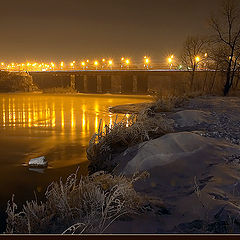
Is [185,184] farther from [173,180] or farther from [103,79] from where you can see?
[103,79]

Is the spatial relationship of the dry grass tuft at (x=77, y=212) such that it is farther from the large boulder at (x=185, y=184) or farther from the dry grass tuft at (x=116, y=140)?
the dry grass tuft at (x=116, y=140)

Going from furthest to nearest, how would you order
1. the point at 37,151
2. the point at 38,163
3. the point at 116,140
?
the point at 37,151 < the point at 116,140 < the point at 38,163

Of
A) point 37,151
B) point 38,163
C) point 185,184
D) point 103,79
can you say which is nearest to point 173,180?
point 185,184

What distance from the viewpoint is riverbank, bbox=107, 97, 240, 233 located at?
16.6 feet

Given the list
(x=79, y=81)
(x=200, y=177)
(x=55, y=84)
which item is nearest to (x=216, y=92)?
(x=200, y=177)

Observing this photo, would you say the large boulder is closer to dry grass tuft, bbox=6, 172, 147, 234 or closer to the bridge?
dry grass tuft, bbox=6, 172, 147, 234

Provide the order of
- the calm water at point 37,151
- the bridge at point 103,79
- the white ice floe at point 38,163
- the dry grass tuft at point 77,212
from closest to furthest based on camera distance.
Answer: the dry grass tuft at point 77,212, the calm water at point 37,151, the white ice floe at point 38,163, the bridge at point 103,79

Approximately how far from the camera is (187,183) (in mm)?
6949

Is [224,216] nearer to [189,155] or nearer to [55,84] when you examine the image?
[189,155]

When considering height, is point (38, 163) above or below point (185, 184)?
below

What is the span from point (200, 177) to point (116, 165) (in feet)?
10.4

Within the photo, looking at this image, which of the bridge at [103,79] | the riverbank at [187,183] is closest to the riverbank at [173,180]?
the riverbank at [187,183]

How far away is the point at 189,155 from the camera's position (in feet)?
27.5

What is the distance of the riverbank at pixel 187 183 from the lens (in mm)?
5051
